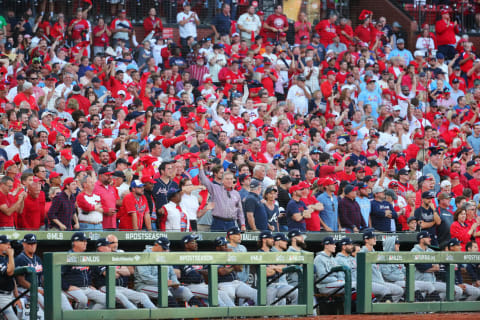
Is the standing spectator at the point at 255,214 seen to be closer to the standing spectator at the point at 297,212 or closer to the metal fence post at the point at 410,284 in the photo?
the standing spectator at the point at 297,212

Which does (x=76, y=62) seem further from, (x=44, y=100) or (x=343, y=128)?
(x=343, y=128)

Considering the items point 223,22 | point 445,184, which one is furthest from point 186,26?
point 445,184

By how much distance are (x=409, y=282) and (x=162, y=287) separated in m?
2.88

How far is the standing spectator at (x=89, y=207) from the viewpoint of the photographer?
35.0 ft

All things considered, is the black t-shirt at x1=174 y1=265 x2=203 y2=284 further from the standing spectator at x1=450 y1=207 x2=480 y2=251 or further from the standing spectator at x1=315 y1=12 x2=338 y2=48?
the standing spectator at x1=315 y1=12 x2=338 y2=48

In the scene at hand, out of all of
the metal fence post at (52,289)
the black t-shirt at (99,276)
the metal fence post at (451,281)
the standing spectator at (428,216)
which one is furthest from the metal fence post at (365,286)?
the metal fence post at (52,289)

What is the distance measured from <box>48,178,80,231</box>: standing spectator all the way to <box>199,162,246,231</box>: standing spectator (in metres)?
1.81

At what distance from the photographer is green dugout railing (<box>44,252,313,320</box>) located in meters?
8.05

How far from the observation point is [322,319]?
9219 mm

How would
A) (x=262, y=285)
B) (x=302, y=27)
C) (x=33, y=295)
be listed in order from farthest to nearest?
(x=302, y=27)
(x=262, y=285)
(x=33, y=295)

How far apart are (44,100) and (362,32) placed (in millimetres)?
8865

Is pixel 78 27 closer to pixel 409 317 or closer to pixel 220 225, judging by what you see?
pixel 220 225

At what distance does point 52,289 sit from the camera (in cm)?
802

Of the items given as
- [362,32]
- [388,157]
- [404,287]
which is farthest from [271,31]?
[404,287]
